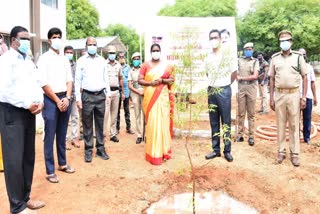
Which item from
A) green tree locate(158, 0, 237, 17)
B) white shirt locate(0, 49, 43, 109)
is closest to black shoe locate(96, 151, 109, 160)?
white shirt locate(0, 49, 43, 109)

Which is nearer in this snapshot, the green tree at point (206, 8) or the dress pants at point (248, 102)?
the dress pants at point (248, 102)

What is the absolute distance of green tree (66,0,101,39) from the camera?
40.7 metres

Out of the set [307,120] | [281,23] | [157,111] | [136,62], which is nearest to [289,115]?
[307,120]

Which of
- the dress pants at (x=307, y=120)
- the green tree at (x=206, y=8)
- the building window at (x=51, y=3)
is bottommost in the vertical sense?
the dress pants at (x=307, y=120)

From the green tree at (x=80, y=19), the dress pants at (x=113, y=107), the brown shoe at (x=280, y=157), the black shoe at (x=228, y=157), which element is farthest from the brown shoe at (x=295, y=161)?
the green tree at (x=80, y=19)

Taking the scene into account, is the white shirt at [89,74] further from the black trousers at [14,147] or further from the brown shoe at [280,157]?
the brown shoe at [280,157]

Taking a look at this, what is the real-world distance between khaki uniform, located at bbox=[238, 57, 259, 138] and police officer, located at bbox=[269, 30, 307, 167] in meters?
1.06

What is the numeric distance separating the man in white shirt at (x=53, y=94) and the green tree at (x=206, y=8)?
1227 inches

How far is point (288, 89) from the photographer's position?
5297 mm

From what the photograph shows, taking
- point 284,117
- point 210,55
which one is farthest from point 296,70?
point 210,55

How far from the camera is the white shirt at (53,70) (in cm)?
450

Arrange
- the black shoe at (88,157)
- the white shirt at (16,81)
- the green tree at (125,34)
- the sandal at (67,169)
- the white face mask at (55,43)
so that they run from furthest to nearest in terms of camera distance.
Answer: the green tree at (125,34) < the black shoe at (88,157) < the sandal at (67,169) < the white face mask at (55,43) < the white shirt at (16,81)

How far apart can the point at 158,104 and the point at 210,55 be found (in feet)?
3.88

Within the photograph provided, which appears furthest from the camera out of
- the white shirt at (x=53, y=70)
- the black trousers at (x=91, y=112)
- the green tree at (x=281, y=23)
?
the green tree at (x=281, y=23)
